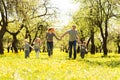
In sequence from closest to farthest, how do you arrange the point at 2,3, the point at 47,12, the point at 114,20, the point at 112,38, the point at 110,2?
the point at 2,3 < the point at 110,2 < the point at 114,20 < the point at 47,12 < the point at 112,38

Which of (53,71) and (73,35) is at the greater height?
(73,35)

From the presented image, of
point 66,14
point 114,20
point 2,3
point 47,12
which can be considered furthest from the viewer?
point 66,14

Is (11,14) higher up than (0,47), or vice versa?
(11,14)

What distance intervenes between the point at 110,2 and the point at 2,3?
1669 centimetres

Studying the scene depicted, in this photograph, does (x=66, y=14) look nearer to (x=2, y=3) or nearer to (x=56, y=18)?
(x=56, y=18)

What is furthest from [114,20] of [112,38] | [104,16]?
[112,38]

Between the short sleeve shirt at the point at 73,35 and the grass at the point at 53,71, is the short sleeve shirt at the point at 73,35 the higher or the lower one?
the higher one

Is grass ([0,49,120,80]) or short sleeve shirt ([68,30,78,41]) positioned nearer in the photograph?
grass ([0,49,120,80])

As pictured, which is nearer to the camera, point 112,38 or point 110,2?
point 110,2

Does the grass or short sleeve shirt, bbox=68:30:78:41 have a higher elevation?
short sleeve shirt, bbox=68:30:78:41

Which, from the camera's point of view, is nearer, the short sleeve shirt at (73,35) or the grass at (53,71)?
the grass at (53,71)

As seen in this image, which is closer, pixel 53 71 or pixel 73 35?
Result: pixel 53 71

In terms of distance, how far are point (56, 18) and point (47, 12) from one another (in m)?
2.18

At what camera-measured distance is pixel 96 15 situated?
5422cm
